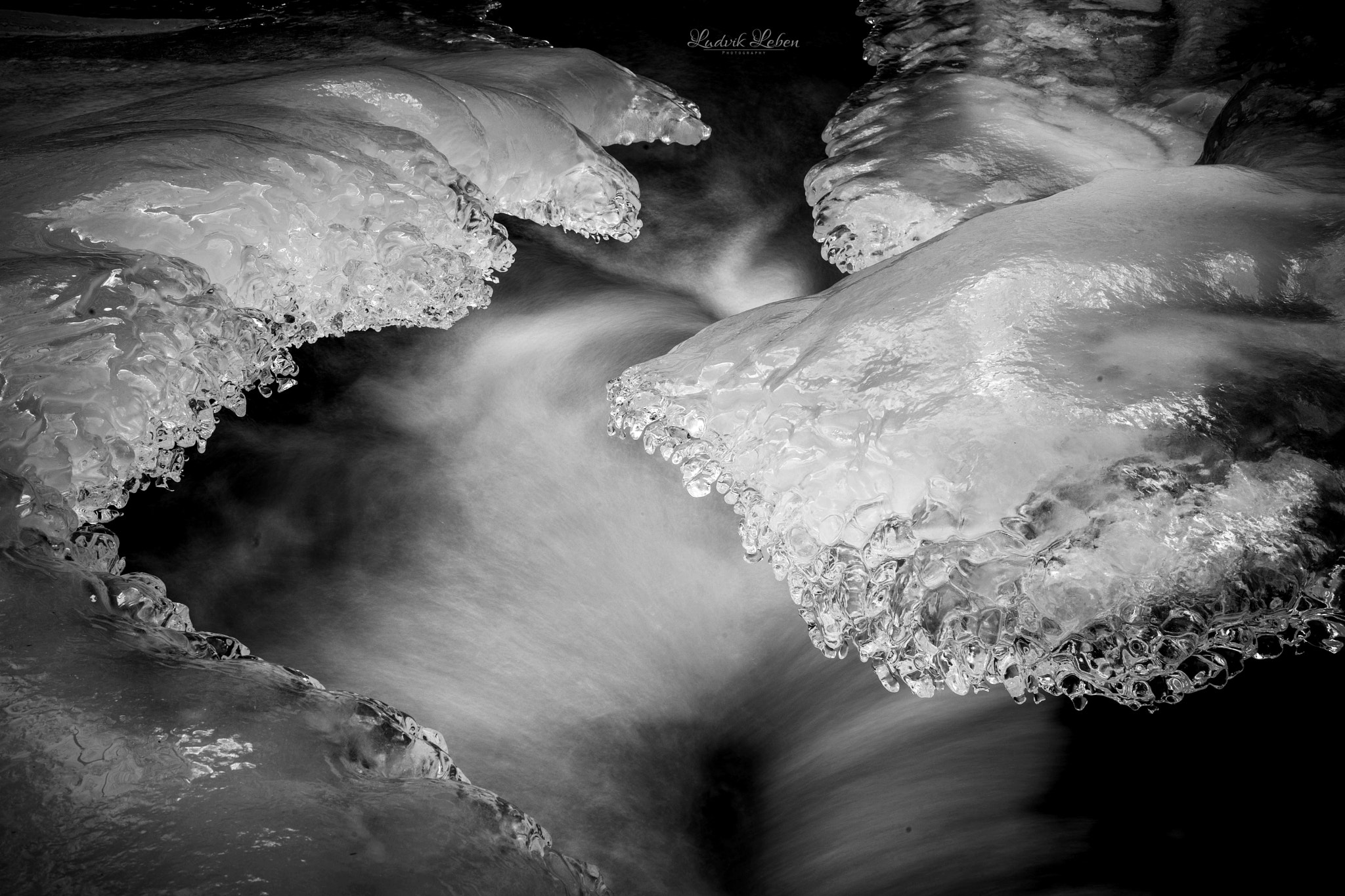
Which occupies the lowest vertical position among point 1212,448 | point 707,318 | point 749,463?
point 707,318

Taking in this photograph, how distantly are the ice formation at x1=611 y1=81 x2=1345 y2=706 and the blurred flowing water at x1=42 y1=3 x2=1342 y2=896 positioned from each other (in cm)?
10

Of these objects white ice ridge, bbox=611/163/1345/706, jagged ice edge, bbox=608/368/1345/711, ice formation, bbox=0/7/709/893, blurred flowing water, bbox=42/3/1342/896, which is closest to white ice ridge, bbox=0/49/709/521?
ice formation, bbox=0/7/709/893

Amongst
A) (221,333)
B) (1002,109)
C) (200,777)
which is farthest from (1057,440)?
(1002,109)

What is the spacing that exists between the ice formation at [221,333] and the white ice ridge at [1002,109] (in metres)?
0.36

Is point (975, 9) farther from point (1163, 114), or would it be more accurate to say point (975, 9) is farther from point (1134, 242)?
point (1134, 242)

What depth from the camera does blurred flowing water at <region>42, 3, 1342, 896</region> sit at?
81cm

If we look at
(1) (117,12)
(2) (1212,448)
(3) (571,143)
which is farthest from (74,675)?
(1) (117,12)

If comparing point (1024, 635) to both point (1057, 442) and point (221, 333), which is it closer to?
point (1057, 442)

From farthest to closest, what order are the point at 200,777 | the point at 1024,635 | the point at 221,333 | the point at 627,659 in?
the point at 627,659, the point at 221,333, the point at 1024,635, the point at 200,777

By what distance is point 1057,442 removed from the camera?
0.84 meters

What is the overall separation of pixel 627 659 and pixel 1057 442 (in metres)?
0.54

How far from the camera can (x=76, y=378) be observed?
90 cm

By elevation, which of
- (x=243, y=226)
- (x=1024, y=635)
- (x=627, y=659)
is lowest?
(x=627, y=659)

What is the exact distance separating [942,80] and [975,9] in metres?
0.30
